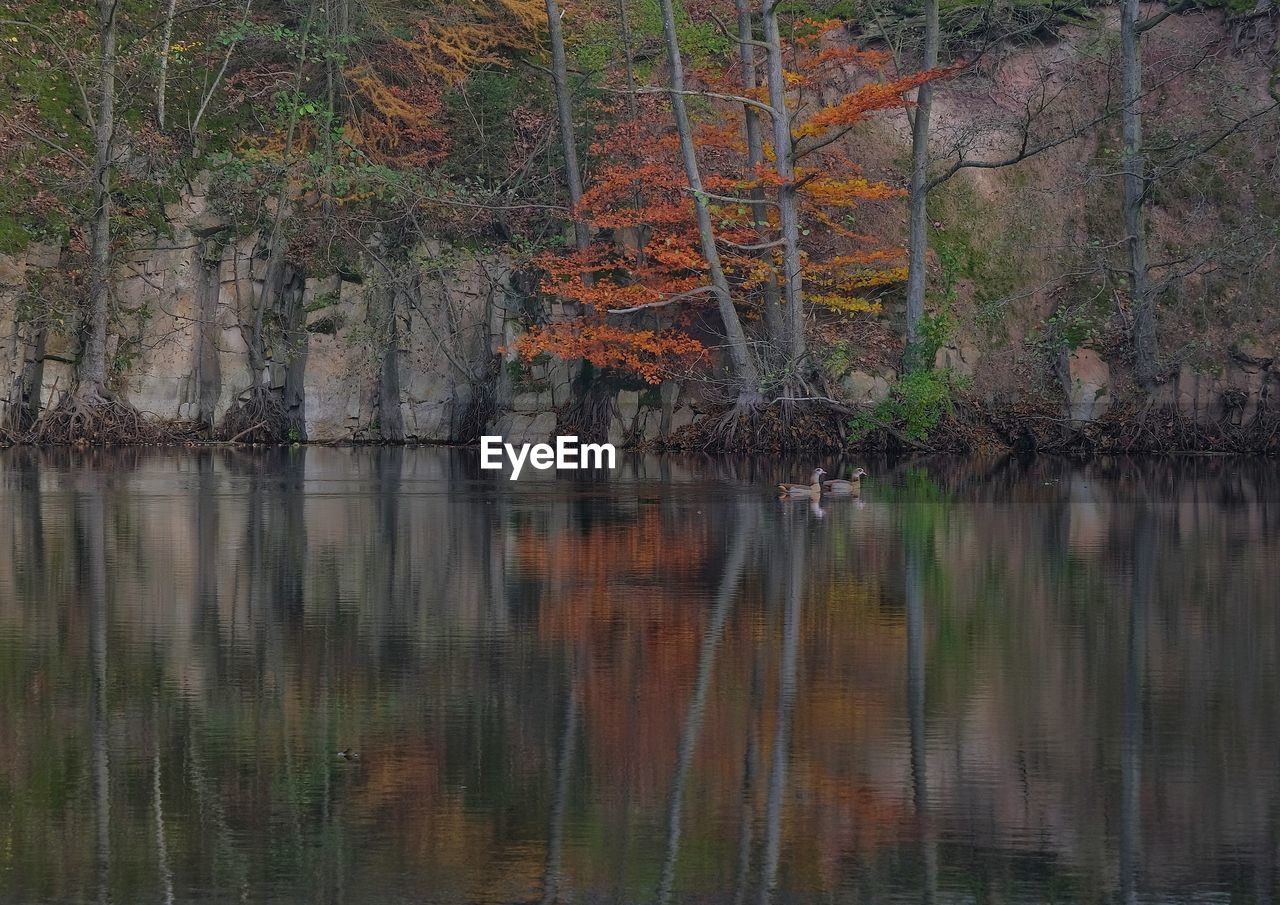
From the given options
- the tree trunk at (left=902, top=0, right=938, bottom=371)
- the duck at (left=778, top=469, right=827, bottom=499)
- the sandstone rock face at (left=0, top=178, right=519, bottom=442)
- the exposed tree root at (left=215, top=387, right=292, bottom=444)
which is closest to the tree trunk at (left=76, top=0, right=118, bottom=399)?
the sandstone rock face at (left=0, top=178, right=519, bottom=442)

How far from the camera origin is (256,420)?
3953 cm

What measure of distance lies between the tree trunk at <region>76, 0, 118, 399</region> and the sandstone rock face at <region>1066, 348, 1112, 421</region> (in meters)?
19.0

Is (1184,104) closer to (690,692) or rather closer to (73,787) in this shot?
(690,692)

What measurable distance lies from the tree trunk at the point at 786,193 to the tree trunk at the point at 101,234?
1340 centimetres

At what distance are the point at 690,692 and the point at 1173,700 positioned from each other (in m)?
2.70

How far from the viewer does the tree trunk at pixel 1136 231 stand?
3559 centimetres

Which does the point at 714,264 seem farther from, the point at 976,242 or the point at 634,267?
the point at 976,242

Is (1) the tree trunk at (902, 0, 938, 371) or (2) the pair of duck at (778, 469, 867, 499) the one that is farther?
(1) the tree trunk at (902, 0, 938, 371)

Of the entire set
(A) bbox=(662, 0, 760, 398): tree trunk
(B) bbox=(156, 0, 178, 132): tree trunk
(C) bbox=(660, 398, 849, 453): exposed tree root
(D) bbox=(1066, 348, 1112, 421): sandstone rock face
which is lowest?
(C) bbox=(660, 398, 849, 453): exposed tree root

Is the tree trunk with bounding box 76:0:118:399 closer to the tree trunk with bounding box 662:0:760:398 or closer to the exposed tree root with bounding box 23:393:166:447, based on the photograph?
the exposed tree root with bounding box 23:393:166:447

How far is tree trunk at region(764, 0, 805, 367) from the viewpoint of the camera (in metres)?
34.4

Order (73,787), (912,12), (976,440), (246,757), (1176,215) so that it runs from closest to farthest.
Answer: (73,787), (246,757), (976,440), (1176,215), (912,12)

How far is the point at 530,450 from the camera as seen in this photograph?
1435 inches

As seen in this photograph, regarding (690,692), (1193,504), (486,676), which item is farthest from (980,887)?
(1193,504)
